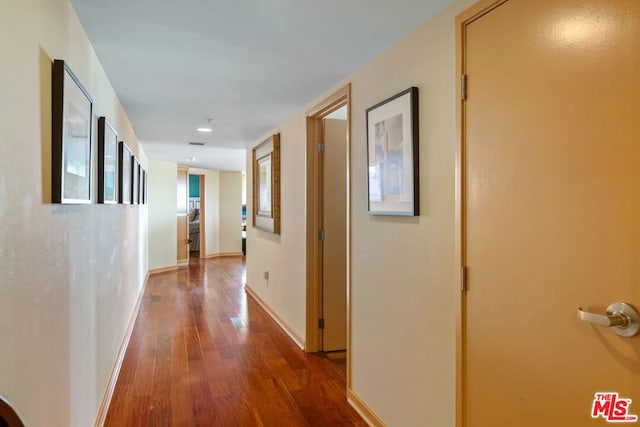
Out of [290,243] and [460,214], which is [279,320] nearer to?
[290,243]

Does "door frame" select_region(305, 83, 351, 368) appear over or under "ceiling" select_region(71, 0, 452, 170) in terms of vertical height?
under

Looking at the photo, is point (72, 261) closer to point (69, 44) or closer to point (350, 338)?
point (69, 44)

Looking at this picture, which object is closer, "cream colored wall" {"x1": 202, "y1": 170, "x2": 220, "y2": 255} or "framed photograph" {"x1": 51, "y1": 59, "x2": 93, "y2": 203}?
"framed photograph" {"x1": 51, "y1": 59, "x2": 93, "y2": 203}

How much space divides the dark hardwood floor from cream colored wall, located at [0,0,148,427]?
571 millimetres

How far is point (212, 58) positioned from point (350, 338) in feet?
6.30

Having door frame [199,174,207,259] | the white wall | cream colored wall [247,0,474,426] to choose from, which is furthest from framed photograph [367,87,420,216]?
door frame [199,174,207,259]

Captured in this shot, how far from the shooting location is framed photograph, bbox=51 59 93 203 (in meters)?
1.31

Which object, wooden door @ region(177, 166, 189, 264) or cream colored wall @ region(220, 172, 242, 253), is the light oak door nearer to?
wooden door @ region(177, 166, 189, 264)

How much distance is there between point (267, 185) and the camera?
4492mm

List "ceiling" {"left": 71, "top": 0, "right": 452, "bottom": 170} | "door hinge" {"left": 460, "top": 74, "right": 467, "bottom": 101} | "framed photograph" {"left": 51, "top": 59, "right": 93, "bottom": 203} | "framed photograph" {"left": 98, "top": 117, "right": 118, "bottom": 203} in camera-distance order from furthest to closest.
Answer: "framed photograph" {"left": 98, "top": 117, "right": 118, "bottom": 203} < "ceiling" {"left": 71, "top": 0, "right": 452, "bottom": 170} < "door hinge" {"left": 460, "top": 74, "right": 467, "bottom": 101} < "framed photograph" {"left": 51, "top": 59, "right": 93, "bottom": 203}

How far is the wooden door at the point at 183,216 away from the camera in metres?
8.34

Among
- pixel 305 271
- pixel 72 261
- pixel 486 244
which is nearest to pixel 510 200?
pixel 486 244

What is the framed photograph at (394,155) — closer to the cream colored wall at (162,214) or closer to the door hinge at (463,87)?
the door hinge at (463,87)

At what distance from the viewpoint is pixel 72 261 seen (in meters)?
1.60
